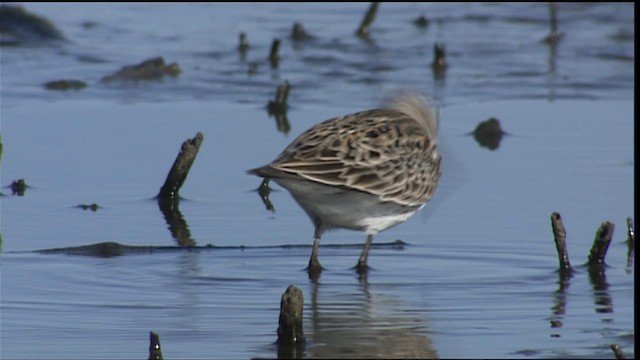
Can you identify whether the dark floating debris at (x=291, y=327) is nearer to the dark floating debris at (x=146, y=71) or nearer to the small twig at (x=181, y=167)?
the small twig at (x=181, y=167)

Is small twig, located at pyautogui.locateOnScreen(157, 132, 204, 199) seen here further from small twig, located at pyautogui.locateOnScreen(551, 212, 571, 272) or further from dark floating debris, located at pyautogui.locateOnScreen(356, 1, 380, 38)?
dark floating debris, located at pyautogui.locateOnScreen(356, 1, 380, 38)

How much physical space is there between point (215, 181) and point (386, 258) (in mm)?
2131

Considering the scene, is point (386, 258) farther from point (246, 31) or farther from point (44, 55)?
point (246, 31)

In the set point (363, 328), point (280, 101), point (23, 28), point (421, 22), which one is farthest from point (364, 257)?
point (421, 22)

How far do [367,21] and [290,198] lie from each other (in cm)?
714

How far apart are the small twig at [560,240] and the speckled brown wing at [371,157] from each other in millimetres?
874

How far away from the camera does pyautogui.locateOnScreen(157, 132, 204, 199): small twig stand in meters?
10.2

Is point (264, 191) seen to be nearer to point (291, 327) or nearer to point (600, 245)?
point (600, 245)

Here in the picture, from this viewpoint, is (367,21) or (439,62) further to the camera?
(367,21)

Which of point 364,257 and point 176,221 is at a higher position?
point 176,221

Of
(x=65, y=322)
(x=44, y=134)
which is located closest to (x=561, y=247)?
(x=65, y=322)

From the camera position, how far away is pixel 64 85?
570 inches

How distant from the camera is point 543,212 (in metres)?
10.2

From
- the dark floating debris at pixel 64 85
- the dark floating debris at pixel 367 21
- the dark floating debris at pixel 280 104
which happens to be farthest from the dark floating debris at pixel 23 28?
the dark floating debris at pixel 280 104
